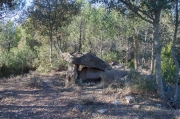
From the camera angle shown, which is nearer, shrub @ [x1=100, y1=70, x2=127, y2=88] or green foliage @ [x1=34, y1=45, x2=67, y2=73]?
shrub @ [x1=100, y1=70, x2=127, y2=88]

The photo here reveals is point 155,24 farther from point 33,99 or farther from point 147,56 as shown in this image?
point 147,56

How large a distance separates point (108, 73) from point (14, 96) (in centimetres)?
443

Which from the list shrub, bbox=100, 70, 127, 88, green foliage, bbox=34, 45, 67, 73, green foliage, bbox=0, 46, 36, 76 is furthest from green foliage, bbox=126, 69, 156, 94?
green foliage, bbox=0, 46, 36, 76

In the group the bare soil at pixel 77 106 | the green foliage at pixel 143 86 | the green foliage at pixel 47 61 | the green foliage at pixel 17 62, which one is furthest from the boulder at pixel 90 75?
the green foliage at pixel 17 62

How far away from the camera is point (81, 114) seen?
5684 mm

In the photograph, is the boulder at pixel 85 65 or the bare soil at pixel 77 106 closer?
the bare soil at pixel 77 106

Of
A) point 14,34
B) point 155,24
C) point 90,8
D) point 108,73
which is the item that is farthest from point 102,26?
point 14,34

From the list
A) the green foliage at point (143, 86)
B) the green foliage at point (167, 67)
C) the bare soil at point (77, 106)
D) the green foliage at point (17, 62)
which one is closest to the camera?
the bare soil at point (77, 106)

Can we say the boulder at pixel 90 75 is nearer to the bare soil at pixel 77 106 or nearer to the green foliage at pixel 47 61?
the bare soil at pixel 77 106

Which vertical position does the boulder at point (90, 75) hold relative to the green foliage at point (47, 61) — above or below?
below

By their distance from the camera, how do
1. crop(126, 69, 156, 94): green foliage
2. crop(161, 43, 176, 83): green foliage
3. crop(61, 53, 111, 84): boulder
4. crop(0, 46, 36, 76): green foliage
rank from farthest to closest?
crop(0, 46, 36, 76): green foliage < crop(161, 43, 176, 83): green foliage < crop(61, 53, 111, 84): boulder < crop(126, 69, 156, 94): green foliage

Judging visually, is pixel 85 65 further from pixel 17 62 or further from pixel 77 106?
pixel 17 62

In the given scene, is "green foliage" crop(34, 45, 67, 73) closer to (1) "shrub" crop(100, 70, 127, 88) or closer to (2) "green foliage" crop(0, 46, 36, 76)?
(2) "green foliage" crop(0, 46, 36, 76)

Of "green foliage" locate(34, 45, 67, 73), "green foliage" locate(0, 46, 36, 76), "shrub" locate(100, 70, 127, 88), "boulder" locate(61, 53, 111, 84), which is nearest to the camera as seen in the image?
"shrub" locate(100, 70, 127, 88)
